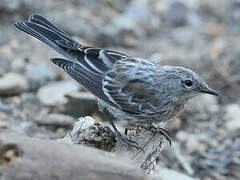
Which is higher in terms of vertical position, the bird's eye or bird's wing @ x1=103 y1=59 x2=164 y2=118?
the bird's eye

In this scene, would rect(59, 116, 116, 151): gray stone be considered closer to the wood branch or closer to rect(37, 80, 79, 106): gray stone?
the wood branch

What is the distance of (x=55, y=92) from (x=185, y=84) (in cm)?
271

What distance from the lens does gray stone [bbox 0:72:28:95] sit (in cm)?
811

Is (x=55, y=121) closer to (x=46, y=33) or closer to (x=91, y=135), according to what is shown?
(x=46, y=33)

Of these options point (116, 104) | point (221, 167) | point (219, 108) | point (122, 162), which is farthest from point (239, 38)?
point (122, 162)

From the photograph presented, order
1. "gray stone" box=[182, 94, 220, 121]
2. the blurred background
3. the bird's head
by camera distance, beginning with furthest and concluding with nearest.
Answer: "gray stone" box=[182, 94, 220, 121] < the blurred background < the bird's head

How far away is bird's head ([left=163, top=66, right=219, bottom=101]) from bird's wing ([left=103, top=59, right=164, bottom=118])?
188 mm

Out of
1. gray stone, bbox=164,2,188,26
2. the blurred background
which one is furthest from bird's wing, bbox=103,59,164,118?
gray stone, bbox=164,2,188,26

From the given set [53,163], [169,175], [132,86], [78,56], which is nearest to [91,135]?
[132,86]

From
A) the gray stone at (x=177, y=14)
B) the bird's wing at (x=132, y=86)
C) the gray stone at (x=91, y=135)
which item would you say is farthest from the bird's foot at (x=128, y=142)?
the gray stone at (x=177, y=14)

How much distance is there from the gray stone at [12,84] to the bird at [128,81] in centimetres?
168

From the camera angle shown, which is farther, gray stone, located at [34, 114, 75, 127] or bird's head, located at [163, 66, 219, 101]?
gray stone, located at [34, 114, 75, 127]

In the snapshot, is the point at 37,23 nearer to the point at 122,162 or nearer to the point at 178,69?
the point at 178,69

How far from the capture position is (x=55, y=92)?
829 centimetres
